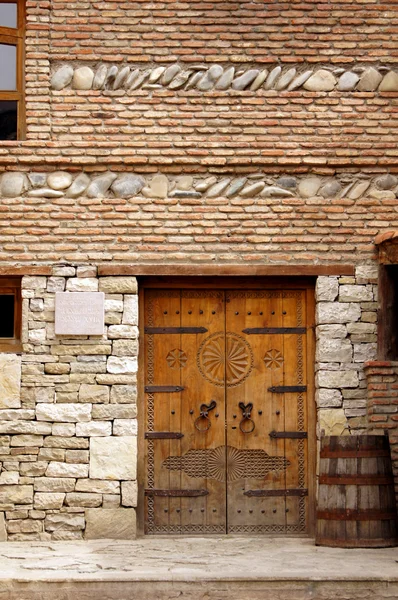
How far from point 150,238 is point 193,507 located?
93.4 inches

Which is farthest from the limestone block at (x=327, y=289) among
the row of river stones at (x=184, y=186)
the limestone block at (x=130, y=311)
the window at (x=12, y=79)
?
the window at (x=12, y=79)

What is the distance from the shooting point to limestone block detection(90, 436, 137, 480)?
839 centimetres

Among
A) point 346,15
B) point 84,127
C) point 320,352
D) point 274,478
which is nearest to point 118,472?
point 274,478

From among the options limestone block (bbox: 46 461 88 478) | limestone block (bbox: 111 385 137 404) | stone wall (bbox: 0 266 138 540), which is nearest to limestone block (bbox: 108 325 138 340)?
stone wall (bbox: 0 266 138 540)

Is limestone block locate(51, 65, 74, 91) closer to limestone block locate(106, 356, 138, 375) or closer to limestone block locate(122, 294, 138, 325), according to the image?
limestone block locate(122, 294, 138, 325)

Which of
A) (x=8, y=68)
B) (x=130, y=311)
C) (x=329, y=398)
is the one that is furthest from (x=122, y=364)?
(x=8, y=68)

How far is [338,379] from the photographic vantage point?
856cm

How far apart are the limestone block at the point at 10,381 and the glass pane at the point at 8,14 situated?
2991mm

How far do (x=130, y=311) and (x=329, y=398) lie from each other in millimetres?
1870

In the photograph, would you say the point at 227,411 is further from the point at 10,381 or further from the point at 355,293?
the point at 10,381

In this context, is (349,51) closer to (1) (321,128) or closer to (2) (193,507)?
(1) (321,128)

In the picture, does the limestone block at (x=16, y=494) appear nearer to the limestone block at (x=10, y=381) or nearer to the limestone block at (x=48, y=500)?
the limestone block at (x=48, y=500)

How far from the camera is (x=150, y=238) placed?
28.3 feet

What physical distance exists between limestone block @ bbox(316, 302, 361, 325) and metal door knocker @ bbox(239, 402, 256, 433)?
974mm
